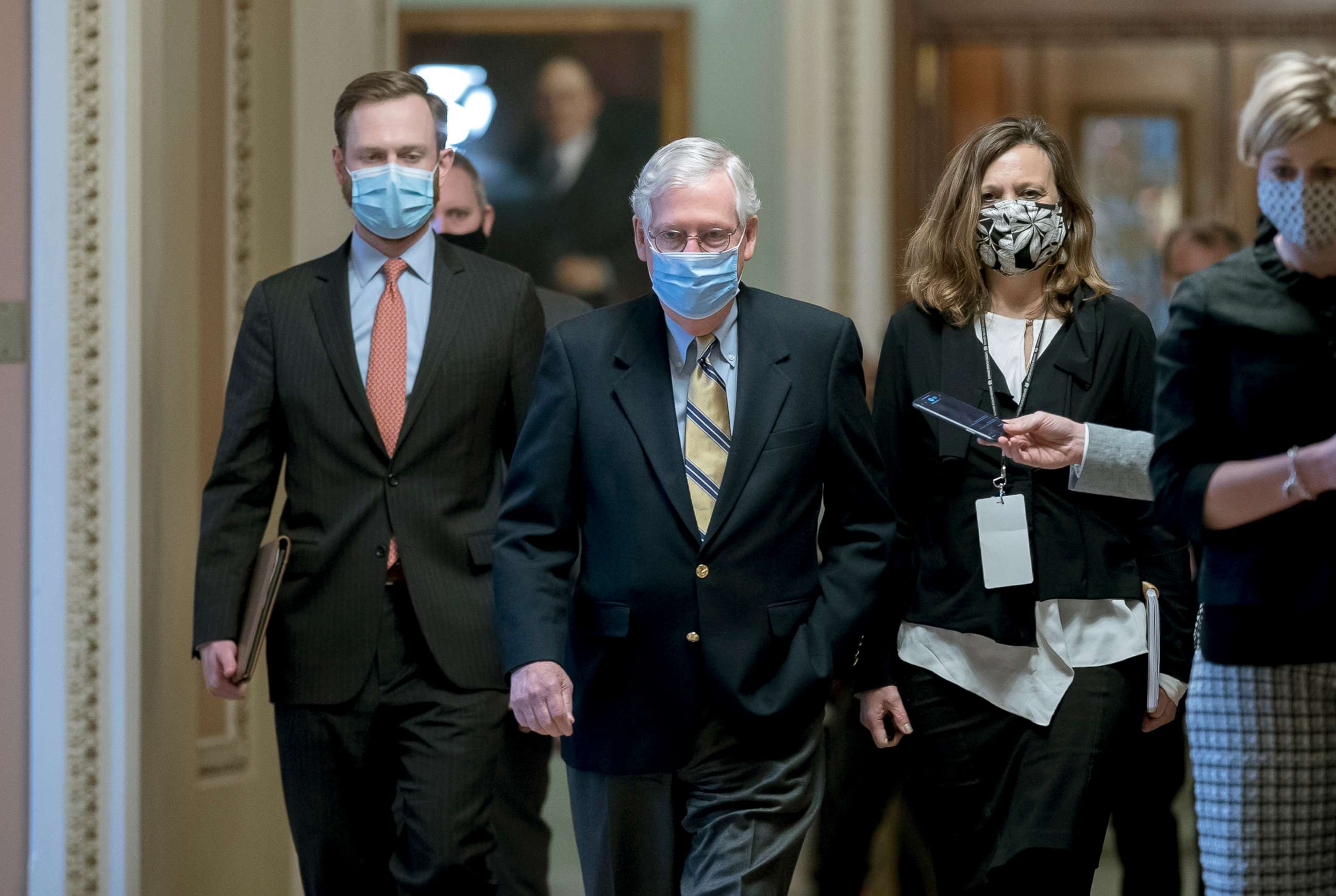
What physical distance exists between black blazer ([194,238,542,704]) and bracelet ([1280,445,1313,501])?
1.79m

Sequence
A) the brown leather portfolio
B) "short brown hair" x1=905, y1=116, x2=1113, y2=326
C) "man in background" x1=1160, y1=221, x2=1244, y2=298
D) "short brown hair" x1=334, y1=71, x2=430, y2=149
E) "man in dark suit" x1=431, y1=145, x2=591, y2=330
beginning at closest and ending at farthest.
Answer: "short brown hair" x1=905, y1=116, x2=1113, y2=326
the brown leather portfolio
"short brown hair" x1=334, y1=71, x2=430, y2=149
"man in dark suit" x1=431, y1=145, x2=591, y2=330
"man in background" x1=1160, y1=221, x2=1244, y2=298

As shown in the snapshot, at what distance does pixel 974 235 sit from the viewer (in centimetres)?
335

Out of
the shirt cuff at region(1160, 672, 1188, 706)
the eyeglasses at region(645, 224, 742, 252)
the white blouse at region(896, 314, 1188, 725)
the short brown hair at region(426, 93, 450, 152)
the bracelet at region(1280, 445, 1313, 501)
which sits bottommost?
the shirt cuff at region(1160, 672, 1188, 706)

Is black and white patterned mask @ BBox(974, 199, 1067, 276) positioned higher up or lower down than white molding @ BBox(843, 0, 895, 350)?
Result: lower down

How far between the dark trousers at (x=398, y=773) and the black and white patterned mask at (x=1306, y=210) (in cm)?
197

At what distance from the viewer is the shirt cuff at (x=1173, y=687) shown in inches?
127

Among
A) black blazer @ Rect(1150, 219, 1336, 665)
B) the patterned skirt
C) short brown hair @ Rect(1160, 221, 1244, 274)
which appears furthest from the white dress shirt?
the patterned skirt

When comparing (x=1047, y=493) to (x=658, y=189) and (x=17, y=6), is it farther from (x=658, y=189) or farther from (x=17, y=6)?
(x=17, y=6)

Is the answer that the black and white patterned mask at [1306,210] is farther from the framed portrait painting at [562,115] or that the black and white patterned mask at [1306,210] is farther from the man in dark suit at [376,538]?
the framed portrait painting at [562,115]

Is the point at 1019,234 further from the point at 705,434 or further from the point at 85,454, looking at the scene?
the point at 85,454

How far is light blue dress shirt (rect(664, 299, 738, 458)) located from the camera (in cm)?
318

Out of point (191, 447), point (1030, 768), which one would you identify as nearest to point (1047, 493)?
point (1030, 768)

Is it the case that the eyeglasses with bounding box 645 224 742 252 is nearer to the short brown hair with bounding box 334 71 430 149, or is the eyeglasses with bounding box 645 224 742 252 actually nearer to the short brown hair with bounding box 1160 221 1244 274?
the short brown hair with bounding box 334 71 430 149

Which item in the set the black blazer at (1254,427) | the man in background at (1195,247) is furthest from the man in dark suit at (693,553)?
the man in background at (1195,247)
